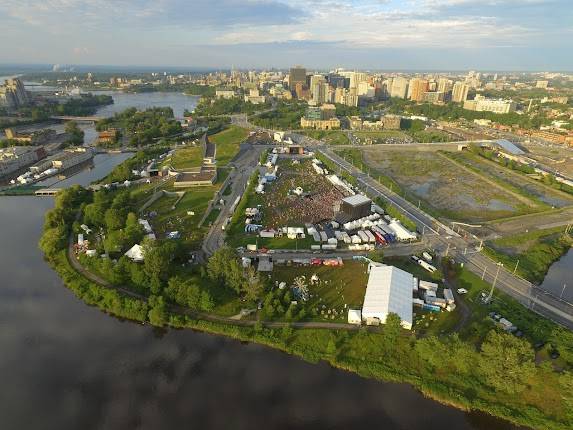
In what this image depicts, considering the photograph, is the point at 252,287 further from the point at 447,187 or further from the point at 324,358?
the point at 447,187

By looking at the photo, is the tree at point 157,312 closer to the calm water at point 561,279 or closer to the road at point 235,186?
the road at point 235,186

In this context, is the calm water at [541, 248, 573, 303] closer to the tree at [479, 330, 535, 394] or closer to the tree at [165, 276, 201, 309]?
the tree at [479, 330, 535, 394]

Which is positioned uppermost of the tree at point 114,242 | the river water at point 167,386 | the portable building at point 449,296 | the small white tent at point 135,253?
the tree at point 114,242

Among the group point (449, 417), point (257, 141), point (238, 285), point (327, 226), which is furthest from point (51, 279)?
point (257, 141)

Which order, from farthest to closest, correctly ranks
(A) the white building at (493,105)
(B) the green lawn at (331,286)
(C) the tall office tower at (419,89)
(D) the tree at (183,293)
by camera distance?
(C) the tall office tower at (419,89), (A) the white building at (493,105), (B) the green lawn at (331,286), (D) the tree at (183,293)

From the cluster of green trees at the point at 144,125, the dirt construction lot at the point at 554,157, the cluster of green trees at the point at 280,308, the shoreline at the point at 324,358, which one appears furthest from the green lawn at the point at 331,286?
the cluster of green trees at the point at 144,125

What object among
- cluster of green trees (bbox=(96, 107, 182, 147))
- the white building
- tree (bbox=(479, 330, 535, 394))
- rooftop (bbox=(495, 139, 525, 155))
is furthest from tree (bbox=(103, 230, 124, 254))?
the white building

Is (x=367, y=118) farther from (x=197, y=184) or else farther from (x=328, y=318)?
(x=328, y=318)
